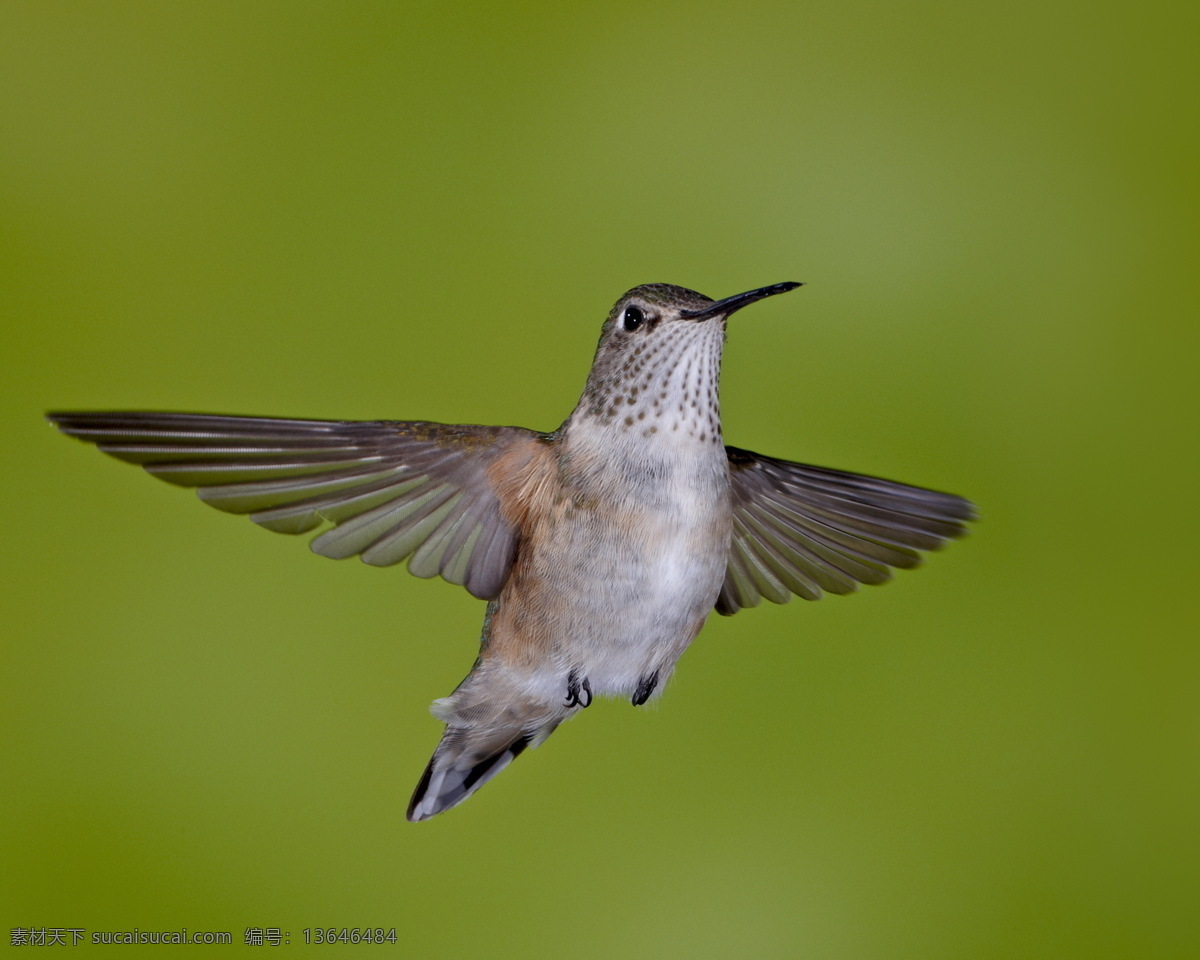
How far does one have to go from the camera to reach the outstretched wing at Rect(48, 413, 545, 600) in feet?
2.02

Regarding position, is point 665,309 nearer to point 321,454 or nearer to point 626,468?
point 626,468

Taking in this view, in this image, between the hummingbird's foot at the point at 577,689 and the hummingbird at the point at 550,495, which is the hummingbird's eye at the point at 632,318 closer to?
the hummingbird at the point at 550,495

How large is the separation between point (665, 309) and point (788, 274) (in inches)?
19.8

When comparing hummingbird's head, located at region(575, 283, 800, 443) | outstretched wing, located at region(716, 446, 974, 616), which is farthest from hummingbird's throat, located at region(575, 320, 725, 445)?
outstretched wing, located at region(716, 446, 974, 616)

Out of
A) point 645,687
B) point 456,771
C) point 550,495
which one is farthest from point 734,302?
point 456,771


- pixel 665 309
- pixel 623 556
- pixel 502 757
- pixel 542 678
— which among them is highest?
pixel 665 309

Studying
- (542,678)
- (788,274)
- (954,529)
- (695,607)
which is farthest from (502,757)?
(788,274)

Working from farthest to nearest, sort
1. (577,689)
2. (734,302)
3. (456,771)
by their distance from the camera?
1. (456,771)
2. (577,689)
3. (734,302)

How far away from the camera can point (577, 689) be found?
2.52 feet

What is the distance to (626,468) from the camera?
0.68 metres

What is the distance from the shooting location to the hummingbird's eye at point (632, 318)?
0.69 metres

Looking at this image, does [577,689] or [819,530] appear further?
[819,530]

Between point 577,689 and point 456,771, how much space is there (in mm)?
174

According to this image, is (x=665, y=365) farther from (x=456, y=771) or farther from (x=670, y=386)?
(x=456, y=771)
